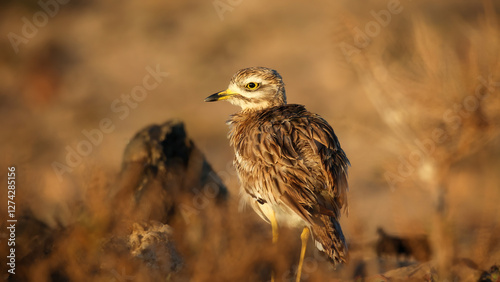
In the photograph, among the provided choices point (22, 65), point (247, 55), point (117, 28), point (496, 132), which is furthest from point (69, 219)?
point (117, 28)

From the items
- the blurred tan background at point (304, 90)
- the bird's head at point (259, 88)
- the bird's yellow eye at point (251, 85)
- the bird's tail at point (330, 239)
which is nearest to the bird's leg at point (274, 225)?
the bird's tail at point (330, 239)

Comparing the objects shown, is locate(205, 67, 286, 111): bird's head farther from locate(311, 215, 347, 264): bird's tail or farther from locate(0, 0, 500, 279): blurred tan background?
locate(311, 215, 347, 264): bird's tail

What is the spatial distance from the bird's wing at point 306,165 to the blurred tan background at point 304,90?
2.06ft

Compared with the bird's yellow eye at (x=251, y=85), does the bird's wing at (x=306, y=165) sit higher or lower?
lower

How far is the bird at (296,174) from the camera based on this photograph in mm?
4672

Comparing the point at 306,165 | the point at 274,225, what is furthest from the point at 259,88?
the point at 274,225

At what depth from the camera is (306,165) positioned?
485cm

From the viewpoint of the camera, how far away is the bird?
15.3 feet

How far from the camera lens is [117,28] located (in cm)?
1778

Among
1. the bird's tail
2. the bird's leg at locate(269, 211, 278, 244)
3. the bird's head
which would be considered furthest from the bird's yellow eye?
the bird's tail

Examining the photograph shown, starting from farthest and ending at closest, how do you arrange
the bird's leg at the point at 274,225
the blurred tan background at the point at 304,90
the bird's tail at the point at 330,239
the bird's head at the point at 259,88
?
the blurred tan background at the point at 304,90, the bird's head at the point at 259,88, the bird's leg at the point at 274,225, the bird's tail at the point at 330,239

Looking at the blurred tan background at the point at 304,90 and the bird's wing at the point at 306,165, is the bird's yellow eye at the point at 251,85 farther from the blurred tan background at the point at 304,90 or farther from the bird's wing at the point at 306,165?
the blurred tan background at the point at 304,90

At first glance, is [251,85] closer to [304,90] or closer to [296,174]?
[296,174]

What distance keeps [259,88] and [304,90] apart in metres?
8.52
